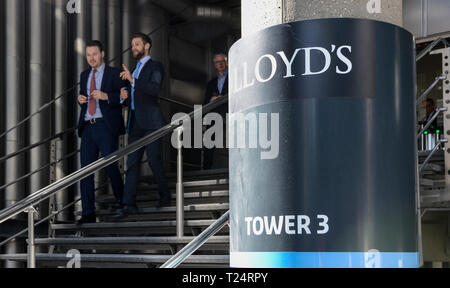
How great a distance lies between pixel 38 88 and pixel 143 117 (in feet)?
7.14

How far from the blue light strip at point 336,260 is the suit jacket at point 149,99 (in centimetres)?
383

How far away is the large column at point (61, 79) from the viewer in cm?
746

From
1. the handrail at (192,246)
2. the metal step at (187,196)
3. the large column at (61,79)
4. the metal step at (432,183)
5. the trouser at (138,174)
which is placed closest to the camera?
the handrail at (192,246)

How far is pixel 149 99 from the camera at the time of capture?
5.55 meters

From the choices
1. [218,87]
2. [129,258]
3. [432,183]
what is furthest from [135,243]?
[218,87]

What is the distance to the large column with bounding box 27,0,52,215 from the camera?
7160 millimetres

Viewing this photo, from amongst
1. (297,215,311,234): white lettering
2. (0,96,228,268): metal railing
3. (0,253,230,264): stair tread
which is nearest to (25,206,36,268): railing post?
(0,96,228,268): metal railing

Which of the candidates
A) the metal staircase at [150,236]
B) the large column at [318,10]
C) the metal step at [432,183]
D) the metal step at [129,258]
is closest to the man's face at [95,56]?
the metal staircase at [150,236]

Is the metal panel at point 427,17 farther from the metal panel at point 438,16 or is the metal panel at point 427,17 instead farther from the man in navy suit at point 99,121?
the man in navy suit at point 99,121

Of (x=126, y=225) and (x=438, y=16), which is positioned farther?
(x=438, y=16)

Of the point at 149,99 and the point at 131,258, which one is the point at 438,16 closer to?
the point at 149,99

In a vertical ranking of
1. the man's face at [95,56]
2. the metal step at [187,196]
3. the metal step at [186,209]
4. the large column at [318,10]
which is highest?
the man's face at [95,56]

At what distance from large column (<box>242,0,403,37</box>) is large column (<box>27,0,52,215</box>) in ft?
18.2
